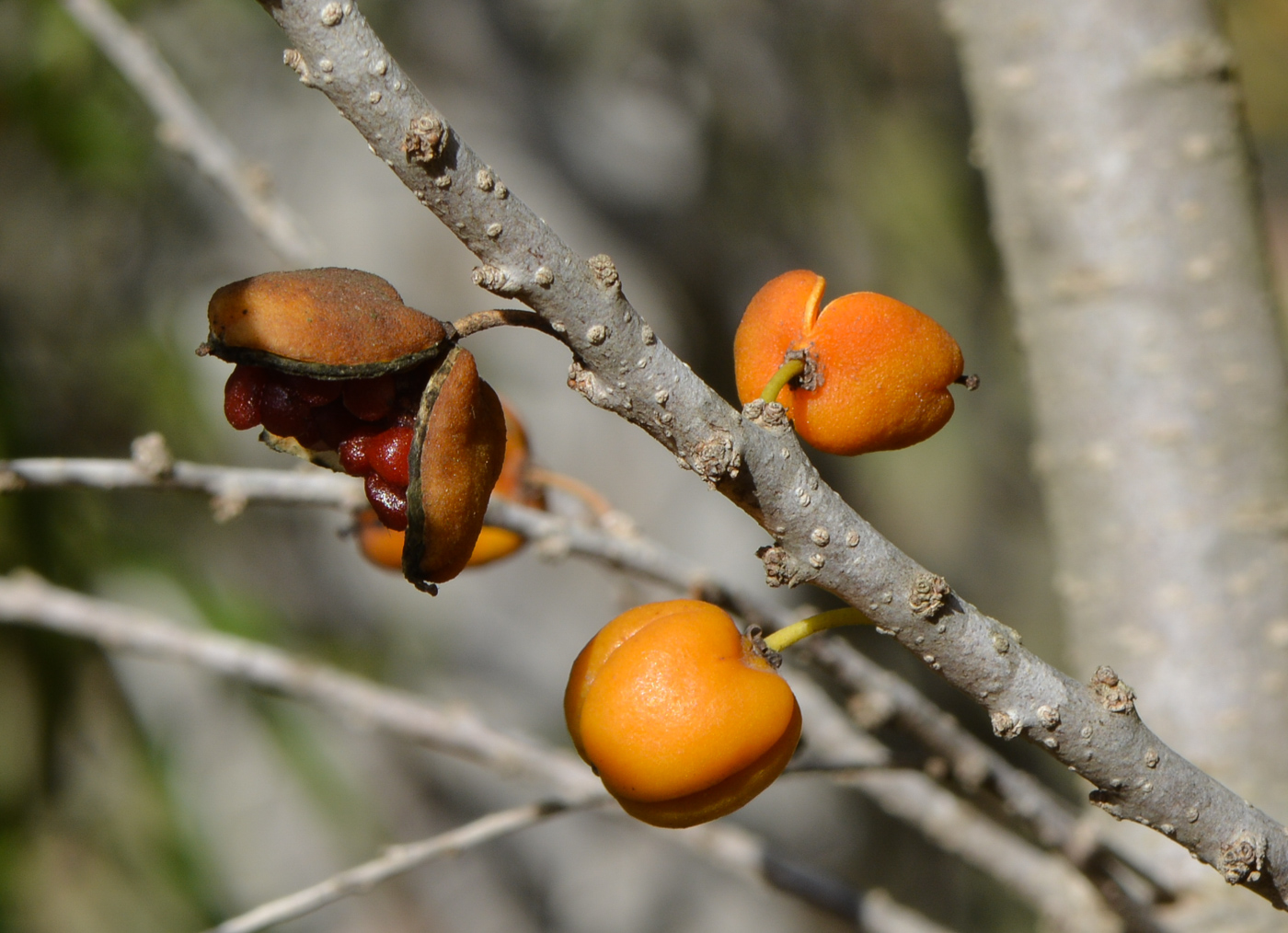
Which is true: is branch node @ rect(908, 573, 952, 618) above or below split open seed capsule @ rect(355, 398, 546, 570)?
above

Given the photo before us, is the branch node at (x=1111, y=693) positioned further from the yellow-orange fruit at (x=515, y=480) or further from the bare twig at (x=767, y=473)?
the yellow-orange fruit at (x=515, y=480)

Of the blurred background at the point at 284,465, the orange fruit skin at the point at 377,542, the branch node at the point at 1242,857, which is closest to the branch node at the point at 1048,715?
the branch node at the point at 1242,857

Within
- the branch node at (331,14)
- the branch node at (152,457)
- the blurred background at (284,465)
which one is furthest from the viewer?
the blurred background at (284,465)

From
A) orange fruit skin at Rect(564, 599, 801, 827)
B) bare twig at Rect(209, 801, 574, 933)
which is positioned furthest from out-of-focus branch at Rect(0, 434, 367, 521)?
orange fruit skin at Rect(564, 599, 801, 827)

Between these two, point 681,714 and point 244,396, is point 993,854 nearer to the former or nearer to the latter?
point 681,714

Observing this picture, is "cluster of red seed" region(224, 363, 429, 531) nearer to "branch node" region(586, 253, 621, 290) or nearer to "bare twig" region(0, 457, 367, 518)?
"branch node" region(586, 253, 621, 290)

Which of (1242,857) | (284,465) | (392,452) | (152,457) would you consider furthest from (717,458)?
(284,465)
